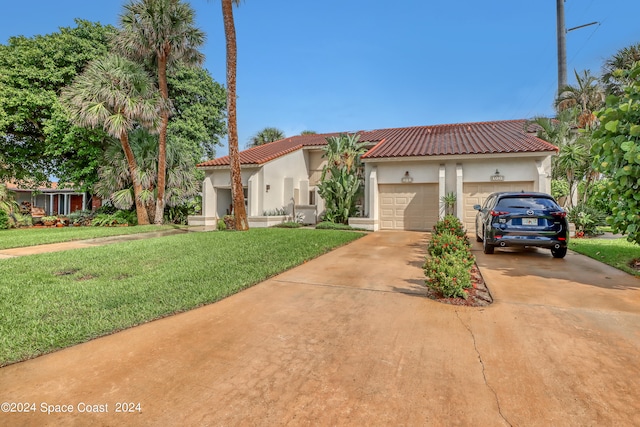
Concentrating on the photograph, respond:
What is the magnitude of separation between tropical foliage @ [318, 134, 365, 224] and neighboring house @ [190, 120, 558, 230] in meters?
0.63

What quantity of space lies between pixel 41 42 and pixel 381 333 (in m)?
26.6

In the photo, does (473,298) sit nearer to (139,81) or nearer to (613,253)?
(613,253)

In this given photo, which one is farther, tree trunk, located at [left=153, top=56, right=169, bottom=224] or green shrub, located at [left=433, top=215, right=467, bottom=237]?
tree trunk, located at [left=153, top=56, right=169, bottom=224]

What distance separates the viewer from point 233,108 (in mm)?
12953

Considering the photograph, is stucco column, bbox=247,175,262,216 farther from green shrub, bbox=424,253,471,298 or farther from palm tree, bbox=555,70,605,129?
palm tree, bbox=555,70,605,129

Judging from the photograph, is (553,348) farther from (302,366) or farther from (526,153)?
(526,153)

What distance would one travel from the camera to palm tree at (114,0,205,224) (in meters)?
16.2

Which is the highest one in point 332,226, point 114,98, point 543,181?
point 114,98

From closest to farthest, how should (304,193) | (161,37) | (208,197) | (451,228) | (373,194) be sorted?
1. (451,228)
2. (373,194)
3. (161,37)
4. (208,197)
5. (304,193)

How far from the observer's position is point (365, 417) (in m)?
2.19

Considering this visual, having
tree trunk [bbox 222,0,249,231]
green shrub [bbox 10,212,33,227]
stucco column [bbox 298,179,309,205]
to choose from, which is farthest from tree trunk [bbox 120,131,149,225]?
stucco column [bbox 298,179,309,205]

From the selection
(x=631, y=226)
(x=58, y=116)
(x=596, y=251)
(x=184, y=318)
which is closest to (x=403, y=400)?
(x=184, y=318)

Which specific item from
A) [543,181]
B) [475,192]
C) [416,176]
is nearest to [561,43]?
[543,181]

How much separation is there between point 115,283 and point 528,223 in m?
9.00
